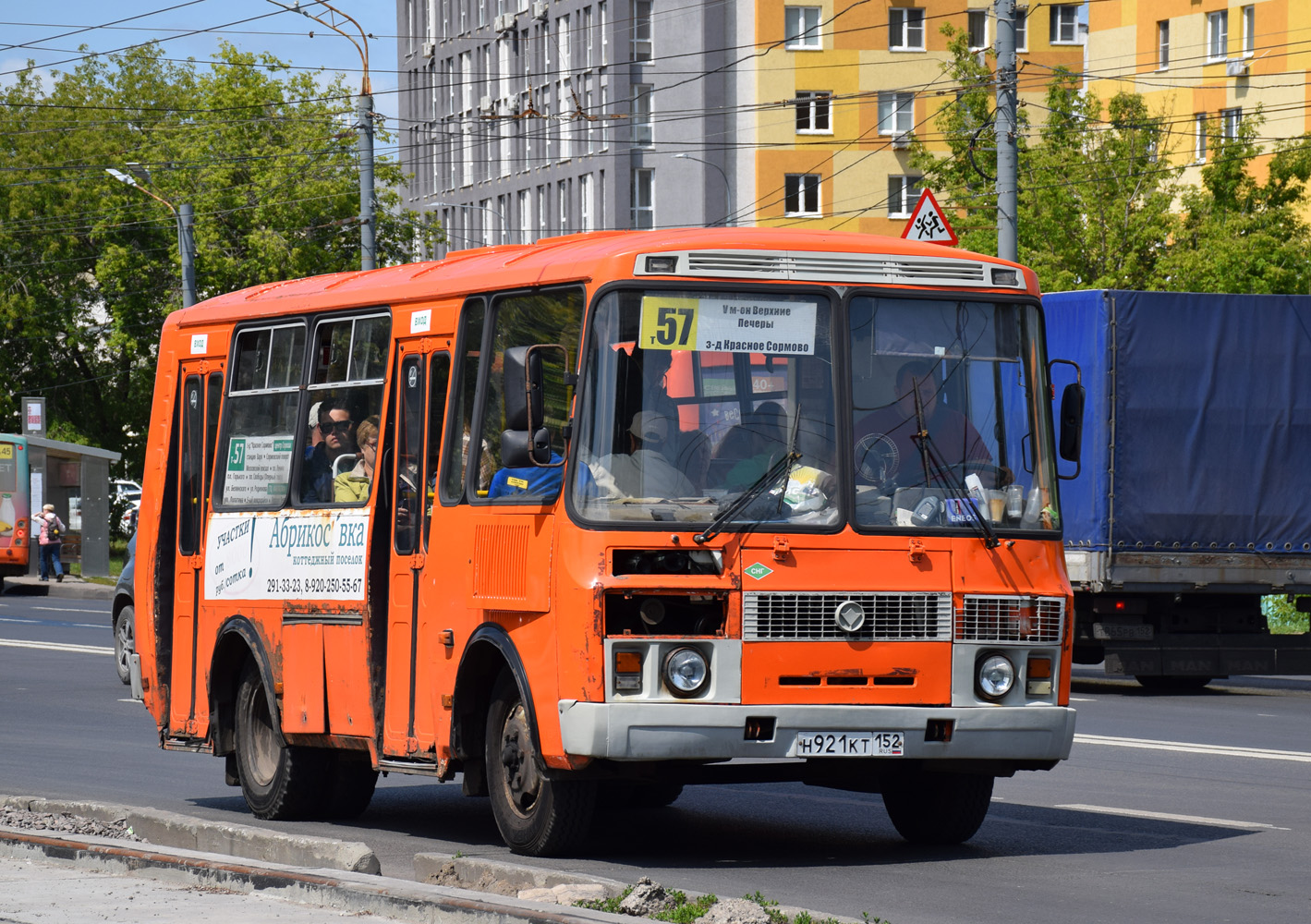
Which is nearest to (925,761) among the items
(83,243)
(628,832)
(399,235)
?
(628,832)

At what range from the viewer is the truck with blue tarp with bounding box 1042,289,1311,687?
67.2 ft

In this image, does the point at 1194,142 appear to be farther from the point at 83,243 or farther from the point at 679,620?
the point at 679,620

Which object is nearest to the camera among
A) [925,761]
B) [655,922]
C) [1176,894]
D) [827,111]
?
[655,922]

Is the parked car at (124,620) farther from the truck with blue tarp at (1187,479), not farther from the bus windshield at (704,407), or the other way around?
the bus windshield at (704,407)

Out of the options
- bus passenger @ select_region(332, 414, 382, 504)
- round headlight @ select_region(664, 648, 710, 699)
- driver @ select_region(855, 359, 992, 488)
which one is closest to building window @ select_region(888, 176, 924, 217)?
bus passenger @ select_region(332, 414, 382, 504)

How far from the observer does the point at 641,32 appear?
74312mm

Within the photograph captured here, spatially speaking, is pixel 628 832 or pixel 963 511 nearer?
pixel 963 511

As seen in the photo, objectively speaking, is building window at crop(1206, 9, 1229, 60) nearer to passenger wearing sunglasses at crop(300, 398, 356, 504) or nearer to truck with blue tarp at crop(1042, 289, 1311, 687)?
truck with blue tarp at crop(1042, 289, 1311, 687)

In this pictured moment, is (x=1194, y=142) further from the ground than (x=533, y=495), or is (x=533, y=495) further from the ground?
(x=1194, y=142)

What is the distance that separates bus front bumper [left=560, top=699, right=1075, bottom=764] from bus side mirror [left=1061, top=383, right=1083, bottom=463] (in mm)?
1204

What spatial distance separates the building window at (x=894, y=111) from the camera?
74.3m

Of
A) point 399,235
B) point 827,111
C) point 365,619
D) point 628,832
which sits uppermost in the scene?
point 827,111

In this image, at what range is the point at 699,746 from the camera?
9.45 metres

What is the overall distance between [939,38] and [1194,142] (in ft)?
41.1
